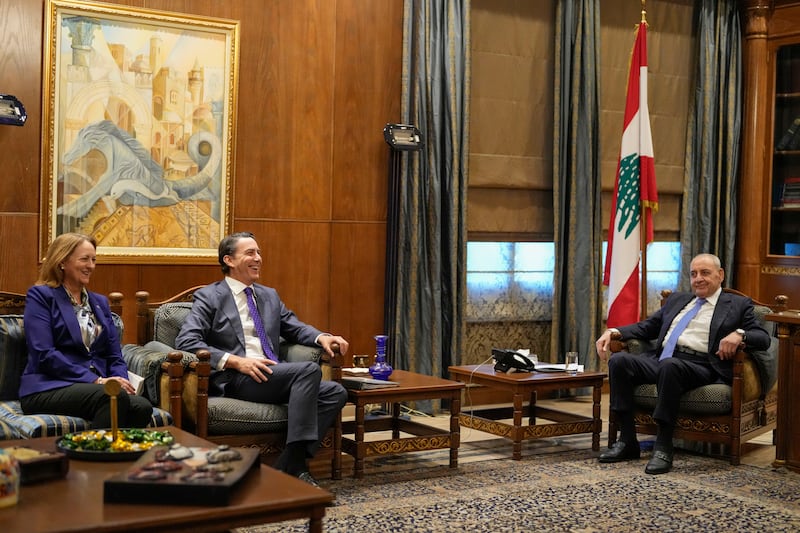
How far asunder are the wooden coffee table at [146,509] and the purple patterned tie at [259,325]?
5.97 ft

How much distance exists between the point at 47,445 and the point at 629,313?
13.2ft

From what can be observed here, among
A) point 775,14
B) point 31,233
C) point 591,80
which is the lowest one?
point 31,233

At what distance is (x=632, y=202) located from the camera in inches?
256

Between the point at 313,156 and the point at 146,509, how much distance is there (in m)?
3.72

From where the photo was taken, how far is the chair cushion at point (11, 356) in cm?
438

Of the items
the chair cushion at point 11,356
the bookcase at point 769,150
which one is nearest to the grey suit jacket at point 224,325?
the chair cushion at point 11,356

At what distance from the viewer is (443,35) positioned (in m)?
6.46

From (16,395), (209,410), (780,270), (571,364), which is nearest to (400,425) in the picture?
(571,364)

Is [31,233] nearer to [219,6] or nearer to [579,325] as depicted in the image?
[219,6]

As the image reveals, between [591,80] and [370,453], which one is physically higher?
[591,80]

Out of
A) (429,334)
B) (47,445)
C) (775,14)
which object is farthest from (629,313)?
(47,445)

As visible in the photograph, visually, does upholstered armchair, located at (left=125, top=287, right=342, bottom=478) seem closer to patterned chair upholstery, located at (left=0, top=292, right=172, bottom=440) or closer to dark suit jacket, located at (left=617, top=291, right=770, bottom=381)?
patterned chair upholstery, located at (left=0, top=292, right=172, bottom=440)

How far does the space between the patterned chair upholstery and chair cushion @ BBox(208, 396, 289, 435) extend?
0.73 feet

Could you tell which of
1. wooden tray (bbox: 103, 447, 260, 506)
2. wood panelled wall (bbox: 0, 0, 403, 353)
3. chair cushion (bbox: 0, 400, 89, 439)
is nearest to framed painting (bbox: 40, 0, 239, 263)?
wood panelled wall (bbox: 0, 0, 403, 353)
